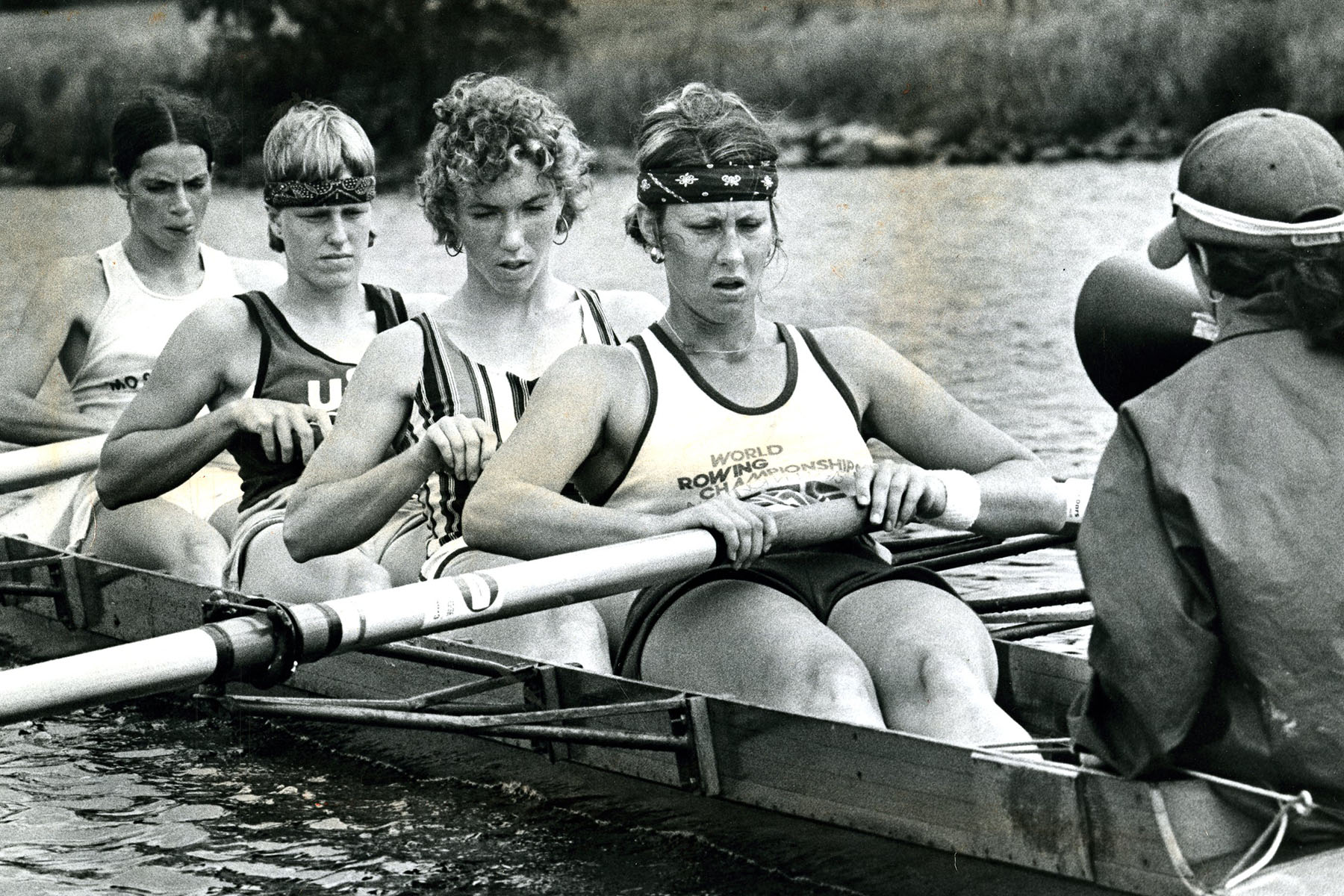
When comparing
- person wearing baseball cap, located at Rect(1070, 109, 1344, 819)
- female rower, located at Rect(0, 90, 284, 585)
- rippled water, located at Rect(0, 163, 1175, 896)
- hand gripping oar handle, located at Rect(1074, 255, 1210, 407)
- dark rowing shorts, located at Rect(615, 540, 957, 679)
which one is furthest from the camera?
female rower, located at Rect(0, 90, 284, 585)

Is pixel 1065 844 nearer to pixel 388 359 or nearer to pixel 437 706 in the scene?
pixel 437 706

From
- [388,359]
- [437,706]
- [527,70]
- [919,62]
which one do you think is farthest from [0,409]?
[919,62]

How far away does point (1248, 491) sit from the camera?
272cm

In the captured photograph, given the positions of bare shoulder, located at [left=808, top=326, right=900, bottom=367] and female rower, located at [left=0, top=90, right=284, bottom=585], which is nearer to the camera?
bare shoulder, located at [left=808, top=326, right=900, bottom=367]

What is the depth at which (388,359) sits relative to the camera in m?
4.69

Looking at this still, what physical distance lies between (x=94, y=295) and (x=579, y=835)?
2809mm

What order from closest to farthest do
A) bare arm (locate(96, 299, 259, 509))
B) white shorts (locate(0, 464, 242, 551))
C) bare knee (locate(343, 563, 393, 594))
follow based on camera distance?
bare knee (locate(343, 563, 393, 594)), bare arm (locate(96, 299, 259, 509)), white shorts (locate(0, 464, 242, 551))

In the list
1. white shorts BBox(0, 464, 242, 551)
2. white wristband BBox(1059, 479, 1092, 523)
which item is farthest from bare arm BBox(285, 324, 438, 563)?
white wristband BBox(1059, 479, 1092, 523)

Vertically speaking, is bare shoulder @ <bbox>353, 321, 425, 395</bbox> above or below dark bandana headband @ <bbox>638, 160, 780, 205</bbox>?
below

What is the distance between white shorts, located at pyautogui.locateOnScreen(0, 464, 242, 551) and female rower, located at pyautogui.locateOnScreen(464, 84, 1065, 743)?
1.94 m

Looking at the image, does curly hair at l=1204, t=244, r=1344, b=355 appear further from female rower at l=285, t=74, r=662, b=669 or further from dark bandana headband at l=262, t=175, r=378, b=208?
dark bandana headband at l=262, t=175, r=378, b=208

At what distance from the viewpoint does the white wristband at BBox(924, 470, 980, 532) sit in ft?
13.2

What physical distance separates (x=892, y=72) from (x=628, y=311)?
14.4 metres

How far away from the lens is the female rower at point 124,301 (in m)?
6.18
